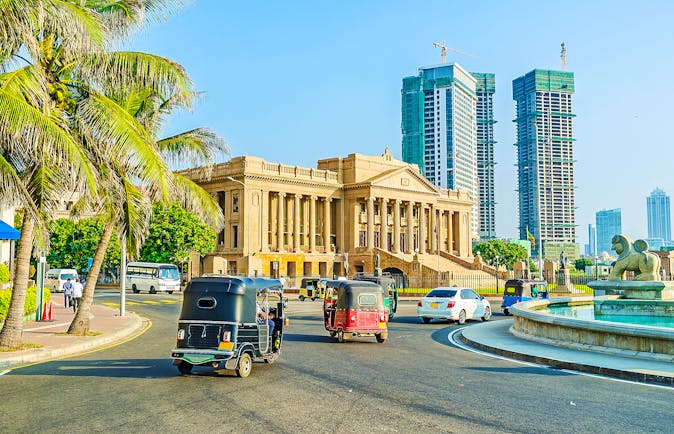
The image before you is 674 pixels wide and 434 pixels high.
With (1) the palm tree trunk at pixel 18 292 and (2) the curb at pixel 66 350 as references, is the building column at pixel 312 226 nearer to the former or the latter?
(2) the curb at pixel 66 350

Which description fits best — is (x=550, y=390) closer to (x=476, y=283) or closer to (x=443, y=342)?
(x=443, y=342)

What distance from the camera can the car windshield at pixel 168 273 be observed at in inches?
2245

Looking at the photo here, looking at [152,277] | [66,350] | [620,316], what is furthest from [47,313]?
[152,277]

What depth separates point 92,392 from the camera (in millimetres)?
10906

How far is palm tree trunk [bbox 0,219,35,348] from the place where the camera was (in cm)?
1639

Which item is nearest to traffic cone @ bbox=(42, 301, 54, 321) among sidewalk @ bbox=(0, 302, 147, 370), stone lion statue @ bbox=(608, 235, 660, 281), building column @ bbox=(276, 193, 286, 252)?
sidewalk @ bbox=(0, 302, 147, 370)

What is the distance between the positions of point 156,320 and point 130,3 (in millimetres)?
15114

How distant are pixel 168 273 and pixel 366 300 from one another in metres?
41.1

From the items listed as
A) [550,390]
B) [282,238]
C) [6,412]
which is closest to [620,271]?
[550,390]

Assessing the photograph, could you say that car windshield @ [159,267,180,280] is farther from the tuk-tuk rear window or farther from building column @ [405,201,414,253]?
the tuk-tuk rear window

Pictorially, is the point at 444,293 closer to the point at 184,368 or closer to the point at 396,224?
the point at 184,368

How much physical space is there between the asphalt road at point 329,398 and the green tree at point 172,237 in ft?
176

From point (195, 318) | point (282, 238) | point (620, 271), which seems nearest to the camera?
point (195, 318)

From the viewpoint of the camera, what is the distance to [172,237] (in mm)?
68938
